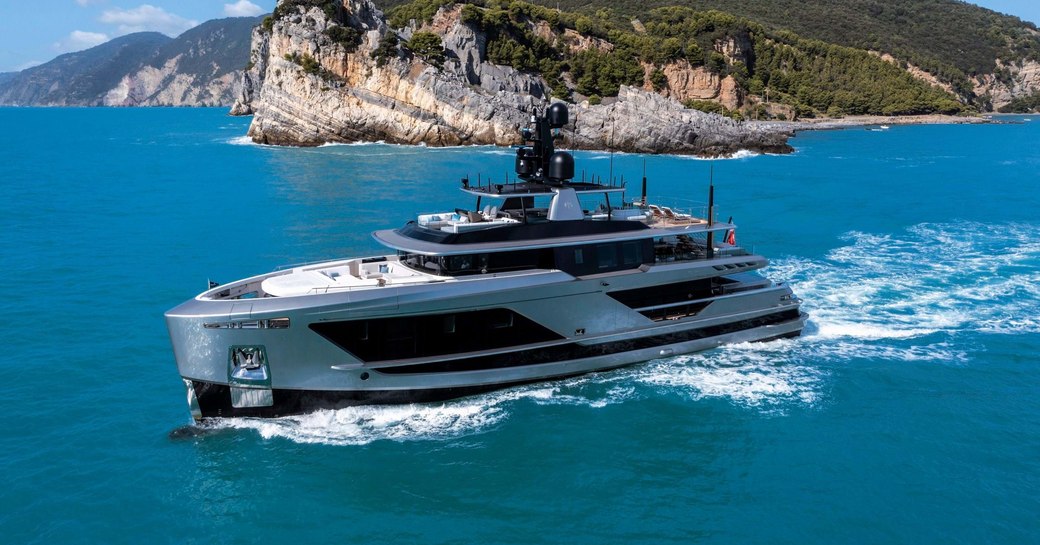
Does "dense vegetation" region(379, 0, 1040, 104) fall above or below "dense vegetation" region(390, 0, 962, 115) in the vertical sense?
above

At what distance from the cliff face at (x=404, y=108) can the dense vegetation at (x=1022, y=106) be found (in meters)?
121

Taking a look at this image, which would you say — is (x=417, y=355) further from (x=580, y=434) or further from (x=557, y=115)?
(x=557, y=115)

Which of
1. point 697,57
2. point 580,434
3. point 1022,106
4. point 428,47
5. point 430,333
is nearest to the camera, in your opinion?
point 580,434

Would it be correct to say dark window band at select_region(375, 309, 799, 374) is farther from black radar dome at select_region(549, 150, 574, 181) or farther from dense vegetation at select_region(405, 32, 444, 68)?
dense vegetation at select_region(405, 32, 444, 68)

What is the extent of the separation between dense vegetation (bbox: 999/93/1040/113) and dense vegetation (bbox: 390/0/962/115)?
3616 cm

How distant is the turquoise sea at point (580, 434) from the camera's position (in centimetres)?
1214

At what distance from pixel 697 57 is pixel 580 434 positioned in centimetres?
10515

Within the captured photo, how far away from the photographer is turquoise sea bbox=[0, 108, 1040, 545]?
12.1 m

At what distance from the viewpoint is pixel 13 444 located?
47.2 ft

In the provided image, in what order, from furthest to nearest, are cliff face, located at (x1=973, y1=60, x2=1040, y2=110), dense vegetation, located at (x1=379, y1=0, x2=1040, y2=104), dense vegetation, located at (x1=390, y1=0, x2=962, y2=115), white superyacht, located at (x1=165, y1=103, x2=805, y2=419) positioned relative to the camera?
cliff face, located at (x1=973, y1=60, x2=1040, y2=110) < dense vegetation, located at (x1=379, y1=0, x2=1040, y2=104) < dense vegetation, located at (x1=390, y1=0, x2=962, y2=115) < white superyacht, located at (x1=165, y1=103, x2=805, y2=419)

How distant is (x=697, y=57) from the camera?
109750mm

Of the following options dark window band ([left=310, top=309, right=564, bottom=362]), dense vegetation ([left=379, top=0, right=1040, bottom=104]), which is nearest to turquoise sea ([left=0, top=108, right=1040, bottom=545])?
dark window band ([left=310, top=309, right=564, bottom=362])

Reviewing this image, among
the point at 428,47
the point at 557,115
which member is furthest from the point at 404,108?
the point at 557,115

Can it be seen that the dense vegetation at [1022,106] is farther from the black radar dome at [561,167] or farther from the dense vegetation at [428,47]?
the black radar dome at [561,167]
